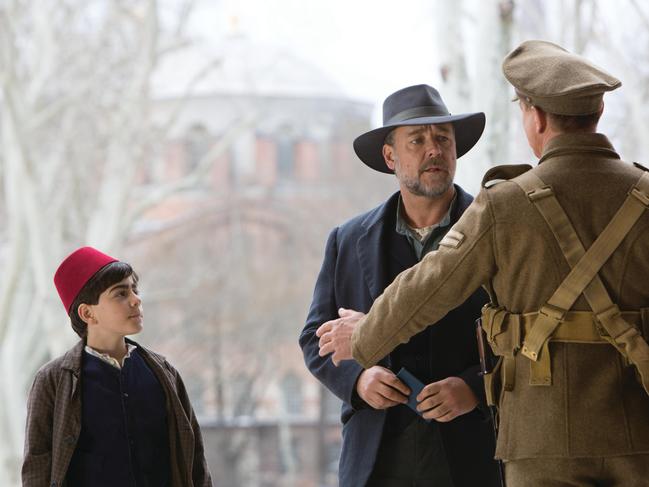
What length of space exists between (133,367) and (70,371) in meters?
0.21

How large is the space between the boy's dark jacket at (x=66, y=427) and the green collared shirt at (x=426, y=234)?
880 mm

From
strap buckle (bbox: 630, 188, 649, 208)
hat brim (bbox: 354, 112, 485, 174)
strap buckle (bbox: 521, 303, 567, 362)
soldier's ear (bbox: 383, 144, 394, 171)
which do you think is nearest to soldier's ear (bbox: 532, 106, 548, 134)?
strap buckle (bbox: 630, 188, 649, 208)

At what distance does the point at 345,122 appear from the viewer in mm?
38469

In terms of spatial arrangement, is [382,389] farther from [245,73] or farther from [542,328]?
[245,73]

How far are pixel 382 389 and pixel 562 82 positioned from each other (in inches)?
43.0

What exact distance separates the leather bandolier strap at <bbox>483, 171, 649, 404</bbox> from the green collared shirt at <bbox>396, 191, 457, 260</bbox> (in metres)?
0.80

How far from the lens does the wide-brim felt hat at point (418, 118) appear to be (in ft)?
11.6

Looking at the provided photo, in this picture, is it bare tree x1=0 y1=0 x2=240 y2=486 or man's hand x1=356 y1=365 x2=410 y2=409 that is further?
bare tree x1=0 y1=0 x2=240 y2=486

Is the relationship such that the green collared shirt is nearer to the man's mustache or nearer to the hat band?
the man's mustache

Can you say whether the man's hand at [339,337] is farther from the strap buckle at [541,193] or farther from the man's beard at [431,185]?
the strap buckle at [541,193]

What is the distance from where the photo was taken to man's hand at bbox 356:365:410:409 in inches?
131

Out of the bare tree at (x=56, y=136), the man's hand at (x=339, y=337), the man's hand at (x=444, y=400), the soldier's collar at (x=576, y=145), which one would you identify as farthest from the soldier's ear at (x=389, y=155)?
the bare tree at (x=56, y=136)

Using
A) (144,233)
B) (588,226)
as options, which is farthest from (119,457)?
(144,233)

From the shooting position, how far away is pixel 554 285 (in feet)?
8.96
